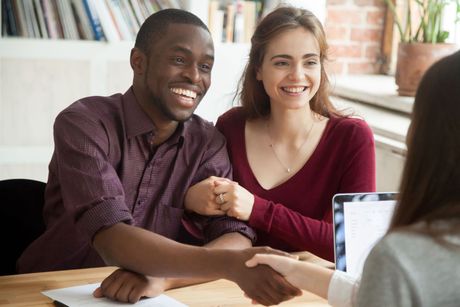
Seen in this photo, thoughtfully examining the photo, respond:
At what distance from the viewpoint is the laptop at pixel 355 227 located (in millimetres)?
1703

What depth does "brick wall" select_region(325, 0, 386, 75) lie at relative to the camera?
13.3ft

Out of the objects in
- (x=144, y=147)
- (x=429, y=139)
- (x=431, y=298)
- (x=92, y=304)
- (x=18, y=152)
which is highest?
(x=429, y=139)

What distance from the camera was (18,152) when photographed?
3285 millimetres

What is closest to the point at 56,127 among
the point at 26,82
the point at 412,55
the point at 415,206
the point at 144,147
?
the point at 144,147

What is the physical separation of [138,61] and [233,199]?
466 millimetres

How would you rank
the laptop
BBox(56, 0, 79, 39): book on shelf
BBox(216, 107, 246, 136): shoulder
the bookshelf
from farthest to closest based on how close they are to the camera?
BBox(56, 0, 79, 39): book on shelf, the bookshelf, BBox(216, 107, 246, 136): shoulder, the laptop

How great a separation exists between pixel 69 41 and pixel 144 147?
4.70ft

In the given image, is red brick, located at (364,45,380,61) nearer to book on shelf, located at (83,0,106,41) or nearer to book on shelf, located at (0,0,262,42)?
book on shelf, located at (0,0,262,42)

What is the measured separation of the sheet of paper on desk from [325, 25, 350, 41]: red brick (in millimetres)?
2619

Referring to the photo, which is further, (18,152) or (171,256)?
(18,152)

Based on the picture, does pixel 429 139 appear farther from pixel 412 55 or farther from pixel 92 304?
pixel 412 55

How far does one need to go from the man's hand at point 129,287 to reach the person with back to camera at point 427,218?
2.33 ft

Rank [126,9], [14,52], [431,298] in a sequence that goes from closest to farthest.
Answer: [431,298], [14,52], [126,9]

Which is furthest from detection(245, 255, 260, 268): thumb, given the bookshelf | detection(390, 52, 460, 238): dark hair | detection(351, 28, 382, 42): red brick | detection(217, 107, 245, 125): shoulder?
detection(351, 28, 382, 42): red brick
